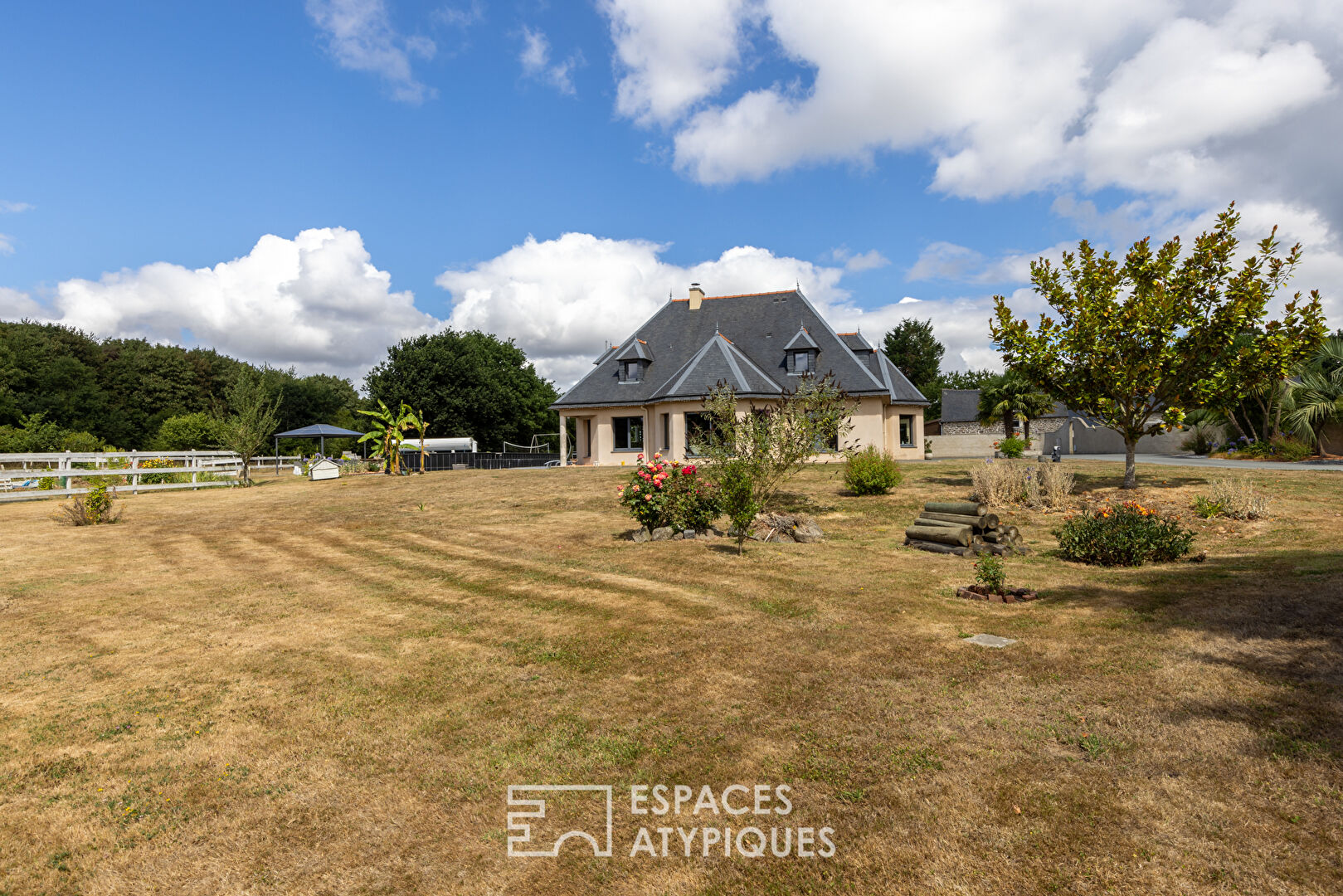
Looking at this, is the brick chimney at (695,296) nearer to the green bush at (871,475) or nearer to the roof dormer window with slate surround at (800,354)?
the roof dormer window with slate surround at (800,354)

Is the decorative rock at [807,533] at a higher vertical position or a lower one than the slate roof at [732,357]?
lower

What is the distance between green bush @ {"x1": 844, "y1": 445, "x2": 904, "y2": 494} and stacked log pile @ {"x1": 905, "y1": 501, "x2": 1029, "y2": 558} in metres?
5.09

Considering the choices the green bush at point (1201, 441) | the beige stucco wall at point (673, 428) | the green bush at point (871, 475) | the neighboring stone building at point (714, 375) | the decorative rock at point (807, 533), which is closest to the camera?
the decorative rock at point (807, 533)

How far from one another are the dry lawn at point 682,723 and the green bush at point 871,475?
7417 millimetres

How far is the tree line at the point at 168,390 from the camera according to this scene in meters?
49.5

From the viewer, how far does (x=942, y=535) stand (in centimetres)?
1262

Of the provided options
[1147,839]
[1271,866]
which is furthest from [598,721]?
[1271,866]

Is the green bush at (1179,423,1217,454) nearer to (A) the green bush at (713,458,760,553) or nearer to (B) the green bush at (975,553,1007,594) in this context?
(A) the green bush at (713,458,760,553)

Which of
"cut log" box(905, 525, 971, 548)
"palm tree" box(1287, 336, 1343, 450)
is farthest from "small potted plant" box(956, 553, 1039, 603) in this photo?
"palm tree" box(1287, 336, 1343, 450)

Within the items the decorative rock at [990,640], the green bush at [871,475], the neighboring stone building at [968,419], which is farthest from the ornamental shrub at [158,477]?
the neighboring stone building at [968,419]

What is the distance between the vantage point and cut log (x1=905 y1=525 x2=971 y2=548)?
40.8ft

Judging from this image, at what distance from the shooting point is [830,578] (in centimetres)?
1041

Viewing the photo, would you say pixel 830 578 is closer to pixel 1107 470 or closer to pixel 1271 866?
pixel 1271 866

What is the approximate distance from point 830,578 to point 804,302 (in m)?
27.2
